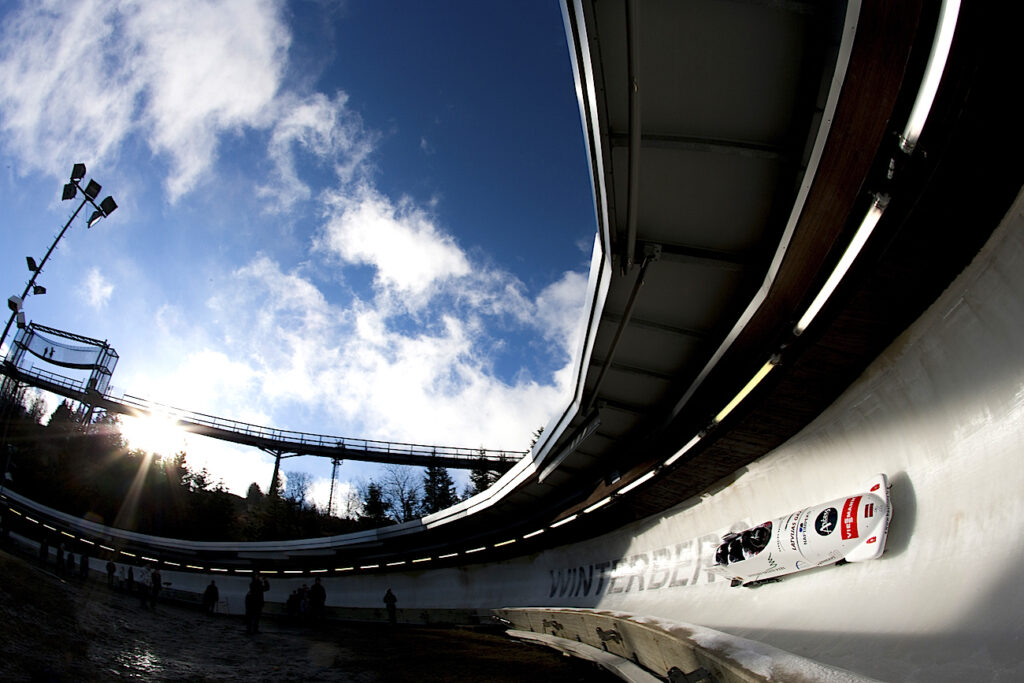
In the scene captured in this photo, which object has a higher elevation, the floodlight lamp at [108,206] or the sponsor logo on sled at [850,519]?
the floodlight lamp at [108,206]

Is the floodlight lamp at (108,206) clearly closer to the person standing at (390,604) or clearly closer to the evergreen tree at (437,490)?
the person standing at (390,604)

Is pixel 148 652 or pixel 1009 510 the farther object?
pixel 148 652

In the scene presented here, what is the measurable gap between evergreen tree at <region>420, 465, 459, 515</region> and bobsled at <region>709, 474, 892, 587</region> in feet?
173

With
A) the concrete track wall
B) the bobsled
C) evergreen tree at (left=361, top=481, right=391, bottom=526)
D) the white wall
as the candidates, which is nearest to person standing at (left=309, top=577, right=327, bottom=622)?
the concrete track wall

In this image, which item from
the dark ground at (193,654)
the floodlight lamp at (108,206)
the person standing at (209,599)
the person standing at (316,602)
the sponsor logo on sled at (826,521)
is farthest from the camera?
the floodlight lamp at (108,206)

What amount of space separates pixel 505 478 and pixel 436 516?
4651mm

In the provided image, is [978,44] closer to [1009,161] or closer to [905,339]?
[1009,161]

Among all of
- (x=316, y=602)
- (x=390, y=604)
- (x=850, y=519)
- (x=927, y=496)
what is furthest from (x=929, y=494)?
(x=390, y=604)

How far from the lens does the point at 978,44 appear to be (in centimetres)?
247

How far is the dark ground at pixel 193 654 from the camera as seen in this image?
5305 millimetres

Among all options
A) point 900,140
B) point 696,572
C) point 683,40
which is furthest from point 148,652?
point 900,140

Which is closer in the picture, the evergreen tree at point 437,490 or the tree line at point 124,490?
the tree line at point 124,490

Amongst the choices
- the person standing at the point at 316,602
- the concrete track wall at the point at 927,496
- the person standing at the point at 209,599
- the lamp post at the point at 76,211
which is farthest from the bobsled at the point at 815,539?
the lamp post at the point at 76,211

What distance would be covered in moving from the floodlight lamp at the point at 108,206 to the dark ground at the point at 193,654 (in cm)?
2118
